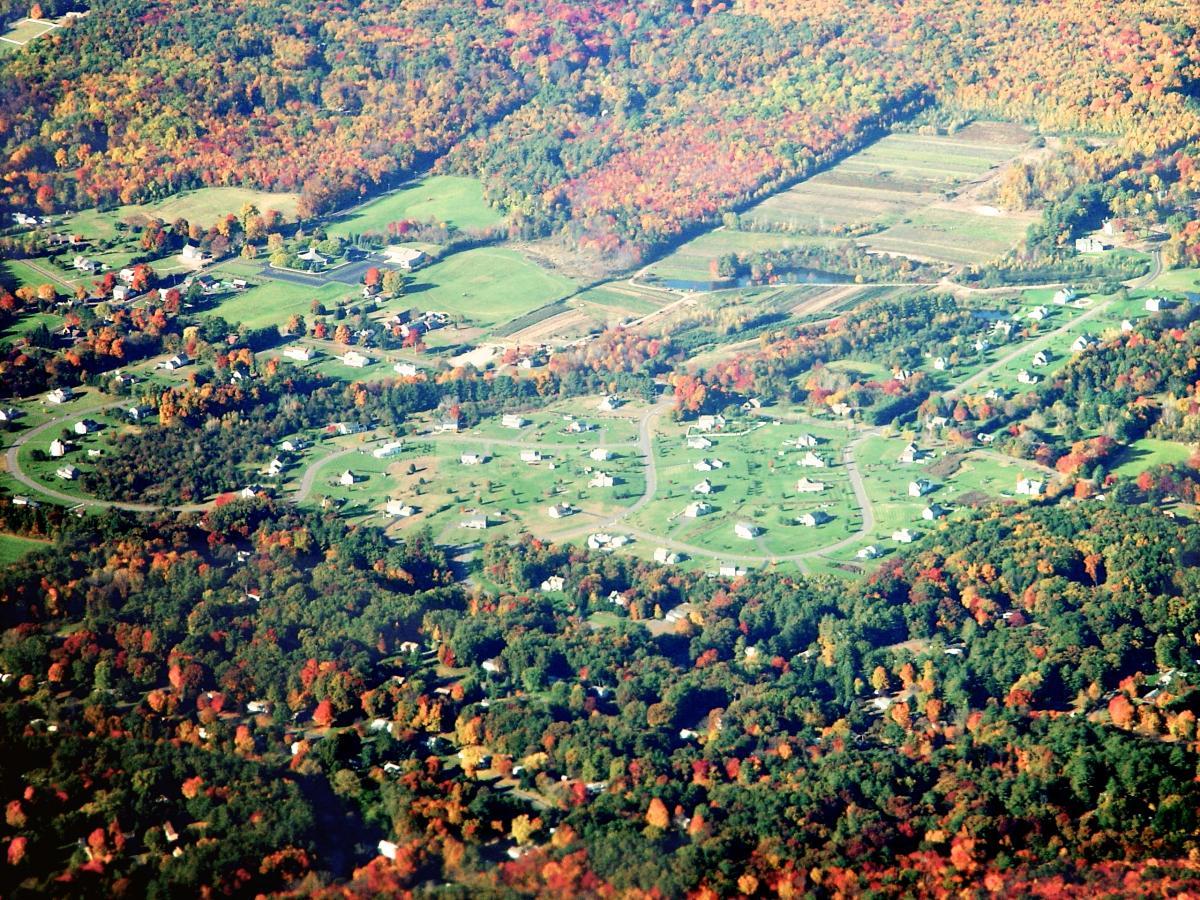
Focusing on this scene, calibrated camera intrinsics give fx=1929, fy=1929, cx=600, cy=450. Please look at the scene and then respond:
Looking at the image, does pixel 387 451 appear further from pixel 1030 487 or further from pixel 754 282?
pixel 1030 487

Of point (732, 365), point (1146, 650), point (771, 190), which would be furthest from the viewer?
point (771, 190)

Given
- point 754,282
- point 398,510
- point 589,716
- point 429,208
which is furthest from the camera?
point 429,208

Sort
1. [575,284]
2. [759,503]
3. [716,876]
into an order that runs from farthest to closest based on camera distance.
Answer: [575,284], [759,503], [716,876]

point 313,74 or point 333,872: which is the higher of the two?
point 313,74

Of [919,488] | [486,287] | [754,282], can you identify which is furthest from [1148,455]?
[486,287]

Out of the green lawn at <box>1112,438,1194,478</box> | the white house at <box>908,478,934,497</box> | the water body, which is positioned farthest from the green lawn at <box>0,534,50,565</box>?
the green lawn at <box>1112,438,1194,478</box>

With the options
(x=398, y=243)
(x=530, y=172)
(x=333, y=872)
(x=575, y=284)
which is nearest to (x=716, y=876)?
(x=333, y=872)

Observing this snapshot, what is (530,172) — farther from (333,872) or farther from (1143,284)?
(333,872)
